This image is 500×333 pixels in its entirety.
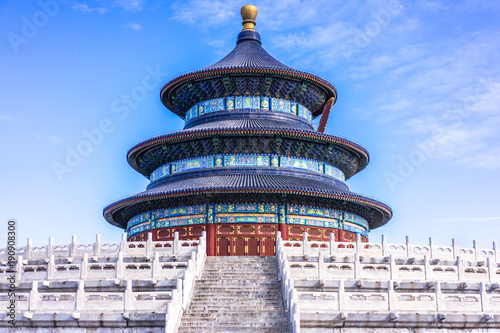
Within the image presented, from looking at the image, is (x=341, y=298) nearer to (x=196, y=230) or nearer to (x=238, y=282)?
(x=238, y=282)

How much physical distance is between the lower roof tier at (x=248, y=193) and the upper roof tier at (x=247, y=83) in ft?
21.5

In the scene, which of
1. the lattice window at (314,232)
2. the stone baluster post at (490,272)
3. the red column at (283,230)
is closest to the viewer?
the stone baluster post at (490,272)

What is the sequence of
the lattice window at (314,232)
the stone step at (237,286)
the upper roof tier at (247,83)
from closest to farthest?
the stone step at (237,286)
the lattice window at (314,232)
the upper roof tier at (247,83)

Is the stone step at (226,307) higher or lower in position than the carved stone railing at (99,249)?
lower

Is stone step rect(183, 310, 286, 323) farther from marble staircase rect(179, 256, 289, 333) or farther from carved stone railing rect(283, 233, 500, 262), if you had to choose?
carved stone railing rect(283, 233, 500, 262)

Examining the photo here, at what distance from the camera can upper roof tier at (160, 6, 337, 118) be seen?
45625mm

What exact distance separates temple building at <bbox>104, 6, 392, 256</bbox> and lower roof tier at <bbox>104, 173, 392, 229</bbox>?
0.06 meters

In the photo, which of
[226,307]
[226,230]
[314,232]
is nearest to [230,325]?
[226,307]

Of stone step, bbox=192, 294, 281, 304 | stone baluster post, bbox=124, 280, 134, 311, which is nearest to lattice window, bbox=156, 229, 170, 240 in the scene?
stone step, bbox=192, 294, 281, 304

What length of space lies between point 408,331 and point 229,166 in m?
23.0

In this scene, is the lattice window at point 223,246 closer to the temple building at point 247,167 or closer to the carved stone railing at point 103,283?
the temple building at point 247,167

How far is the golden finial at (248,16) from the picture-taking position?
2032 inches

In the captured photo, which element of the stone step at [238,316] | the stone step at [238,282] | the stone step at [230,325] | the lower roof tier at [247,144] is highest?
the lower roof tier at [247,144]

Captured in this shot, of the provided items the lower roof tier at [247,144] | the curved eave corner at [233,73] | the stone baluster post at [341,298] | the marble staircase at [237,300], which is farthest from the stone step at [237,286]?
the curved eave corner at [233,73]
